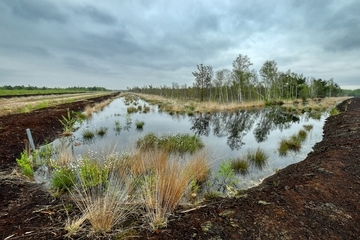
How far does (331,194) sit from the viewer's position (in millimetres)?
3324

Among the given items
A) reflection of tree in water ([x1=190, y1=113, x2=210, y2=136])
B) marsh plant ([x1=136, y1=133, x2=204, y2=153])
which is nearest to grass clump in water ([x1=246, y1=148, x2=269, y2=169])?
marsh plant ([x1=136, y1=133, x2=204, y2=153])

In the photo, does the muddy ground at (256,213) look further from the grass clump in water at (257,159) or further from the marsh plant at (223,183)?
the grass clump in water at (257,159)

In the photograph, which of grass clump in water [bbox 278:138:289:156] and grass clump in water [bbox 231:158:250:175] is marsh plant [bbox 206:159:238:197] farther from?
grass clump in water [bbox 278:138:289:156]

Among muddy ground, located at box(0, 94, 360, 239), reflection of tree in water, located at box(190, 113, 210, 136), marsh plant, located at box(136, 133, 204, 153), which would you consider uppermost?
muddy ground, located at box(0, 94, 360, 239)

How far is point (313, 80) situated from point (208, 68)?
44636 millimetres

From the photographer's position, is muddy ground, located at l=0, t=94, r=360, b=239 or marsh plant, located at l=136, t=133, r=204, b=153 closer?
muddy ground, located at l=0, t=94, r=360, b=239

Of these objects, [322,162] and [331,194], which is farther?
[322,162]

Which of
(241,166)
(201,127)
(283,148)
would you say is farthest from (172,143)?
(201,127)

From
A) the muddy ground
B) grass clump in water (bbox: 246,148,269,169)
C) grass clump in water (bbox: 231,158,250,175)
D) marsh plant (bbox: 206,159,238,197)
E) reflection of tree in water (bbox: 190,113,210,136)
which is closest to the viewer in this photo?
the muddy ground

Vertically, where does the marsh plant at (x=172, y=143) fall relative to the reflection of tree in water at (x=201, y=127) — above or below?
above

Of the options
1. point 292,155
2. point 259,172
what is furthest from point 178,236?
point 292,155

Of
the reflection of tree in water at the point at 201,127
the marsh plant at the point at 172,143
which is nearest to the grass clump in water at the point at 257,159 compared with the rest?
the marsh plant at the point at 172,143

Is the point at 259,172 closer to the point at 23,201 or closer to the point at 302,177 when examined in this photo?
the point at 302,177

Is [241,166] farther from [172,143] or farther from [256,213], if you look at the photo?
[256,213]
